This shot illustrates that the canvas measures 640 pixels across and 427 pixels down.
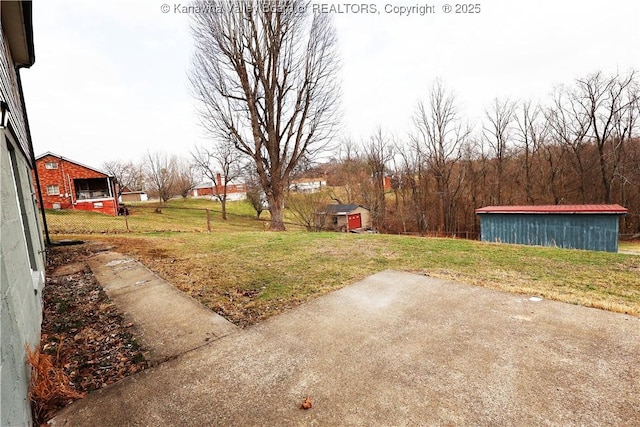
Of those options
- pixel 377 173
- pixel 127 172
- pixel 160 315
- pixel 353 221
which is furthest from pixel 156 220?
pixel 127 172

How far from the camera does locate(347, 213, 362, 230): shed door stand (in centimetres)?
2777

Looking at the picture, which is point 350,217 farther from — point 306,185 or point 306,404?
point 306,404

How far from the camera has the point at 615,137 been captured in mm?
17438

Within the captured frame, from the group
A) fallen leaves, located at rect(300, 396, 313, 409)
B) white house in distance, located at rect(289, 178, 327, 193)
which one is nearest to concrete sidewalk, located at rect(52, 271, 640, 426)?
fallen leaves, located at rect(300, 396, 313, 409)

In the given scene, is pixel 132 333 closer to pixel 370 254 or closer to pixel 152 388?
pixel 152 388

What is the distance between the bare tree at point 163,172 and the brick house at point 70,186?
10828 mm

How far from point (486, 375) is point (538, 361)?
1.60 feet

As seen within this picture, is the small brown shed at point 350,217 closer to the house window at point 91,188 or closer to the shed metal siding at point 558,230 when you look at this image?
the shed metal siding at point 558,230

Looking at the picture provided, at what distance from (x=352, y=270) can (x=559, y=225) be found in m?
9.88

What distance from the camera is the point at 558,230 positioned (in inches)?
400

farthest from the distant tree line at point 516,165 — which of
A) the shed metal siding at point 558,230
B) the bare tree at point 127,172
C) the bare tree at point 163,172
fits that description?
the bare tree at point 127,172

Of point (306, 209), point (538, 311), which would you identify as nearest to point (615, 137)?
point (306, 209)

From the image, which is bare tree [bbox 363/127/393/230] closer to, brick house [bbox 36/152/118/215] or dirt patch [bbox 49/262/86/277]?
dirt patch [bbox 49/262/86/277]

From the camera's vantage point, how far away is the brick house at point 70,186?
21.4 metres
